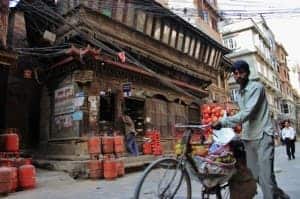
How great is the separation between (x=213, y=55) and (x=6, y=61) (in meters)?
18.4

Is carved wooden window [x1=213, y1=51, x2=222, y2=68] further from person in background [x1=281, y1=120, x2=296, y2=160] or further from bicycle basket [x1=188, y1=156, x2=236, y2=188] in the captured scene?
bicycle basket [x1=188, y1=156, x2=236, y2=188]

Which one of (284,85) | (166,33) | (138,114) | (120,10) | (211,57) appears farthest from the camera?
(284,85)

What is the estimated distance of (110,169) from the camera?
36.2 feet

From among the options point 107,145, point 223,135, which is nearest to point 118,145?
point 107,145

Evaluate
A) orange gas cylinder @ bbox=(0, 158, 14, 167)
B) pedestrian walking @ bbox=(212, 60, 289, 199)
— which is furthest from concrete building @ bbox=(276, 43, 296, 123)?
pedestrian walking @ bbox=(212, 60, 289, 199)

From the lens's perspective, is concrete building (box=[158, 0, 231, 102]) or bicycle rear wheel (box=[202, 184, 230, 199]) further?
concrete building (box=[158, 0, 231, 102])

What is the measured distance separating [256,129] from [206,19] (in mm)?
29329

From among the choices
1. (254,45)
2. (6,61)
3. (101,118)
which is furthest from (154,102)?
(254,45)

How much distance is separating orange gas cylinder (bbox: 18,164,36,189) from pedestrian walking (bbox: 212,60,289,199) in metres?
6.70

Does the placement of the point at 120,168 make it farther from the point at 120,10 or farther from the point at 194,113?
the point at 194,113

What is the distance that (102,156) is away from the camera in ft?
40.1

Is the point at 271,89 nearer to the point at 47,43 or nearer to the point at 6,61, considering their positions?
the point at 47,43

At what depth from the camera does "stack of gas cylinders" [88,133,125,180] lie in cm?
1112

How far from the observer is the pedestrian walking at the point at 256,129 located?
416cm
